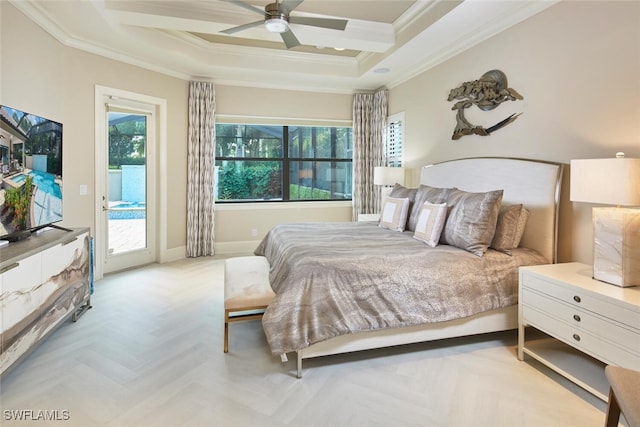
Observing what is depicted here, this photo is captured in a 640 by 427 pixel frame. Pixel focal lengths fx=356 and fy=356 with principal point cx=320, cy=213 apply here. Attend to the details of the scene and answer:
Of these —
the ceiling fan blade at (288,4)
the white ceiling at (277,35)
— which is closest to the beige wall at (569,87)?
the white ceiling at (277,35)

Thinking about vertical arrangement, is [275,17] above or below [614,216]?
above

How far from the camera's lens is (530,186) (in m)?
3.03

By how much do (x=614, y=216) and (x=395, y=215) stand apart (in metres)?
1.97

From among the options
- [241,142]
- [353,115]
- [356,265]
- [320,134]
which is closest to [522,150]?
[356,265]

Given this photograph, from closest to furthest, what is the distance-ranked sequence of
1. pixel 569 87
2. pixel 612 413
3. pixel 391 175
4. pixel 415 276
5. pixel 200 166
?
pixel 612 413
pixel 415 276
pixel 569 87
pixel 391 175
pixel 200 166

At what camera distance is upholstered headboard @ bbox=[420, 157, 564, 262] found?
2852mm

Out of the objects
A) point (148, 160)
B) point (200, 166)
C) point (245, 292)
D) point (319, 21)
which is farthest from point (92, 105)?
point (245, 292)

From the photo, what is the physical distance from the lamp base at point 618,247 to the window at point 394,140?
133 inches

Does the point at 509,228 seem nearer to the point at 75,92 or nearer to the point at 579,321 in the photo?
the point at 579,321

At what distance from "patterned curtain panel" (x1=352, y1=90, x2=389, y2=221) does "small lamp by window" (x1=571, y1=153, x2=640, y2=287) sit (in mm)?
3869

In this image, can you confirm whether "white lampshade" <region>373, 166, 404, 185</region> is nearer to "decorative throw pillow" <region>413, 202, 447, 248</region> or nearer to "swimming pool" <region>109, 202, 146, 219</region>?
"decorative throw pillow" <region>413, 202, 447, 248</region>

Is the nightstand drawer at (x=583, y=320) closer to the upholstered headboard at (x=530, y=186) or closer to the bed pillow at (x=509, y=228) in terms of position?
the bed pillow at (x=509, y=228)

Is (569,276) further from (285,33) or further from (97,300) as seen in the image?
(97,300)

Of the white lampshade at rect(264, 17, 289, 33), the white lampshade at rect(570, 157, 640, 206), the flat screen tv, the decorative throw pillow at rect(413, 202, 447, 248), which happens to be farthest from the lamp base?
the flat screen tv
